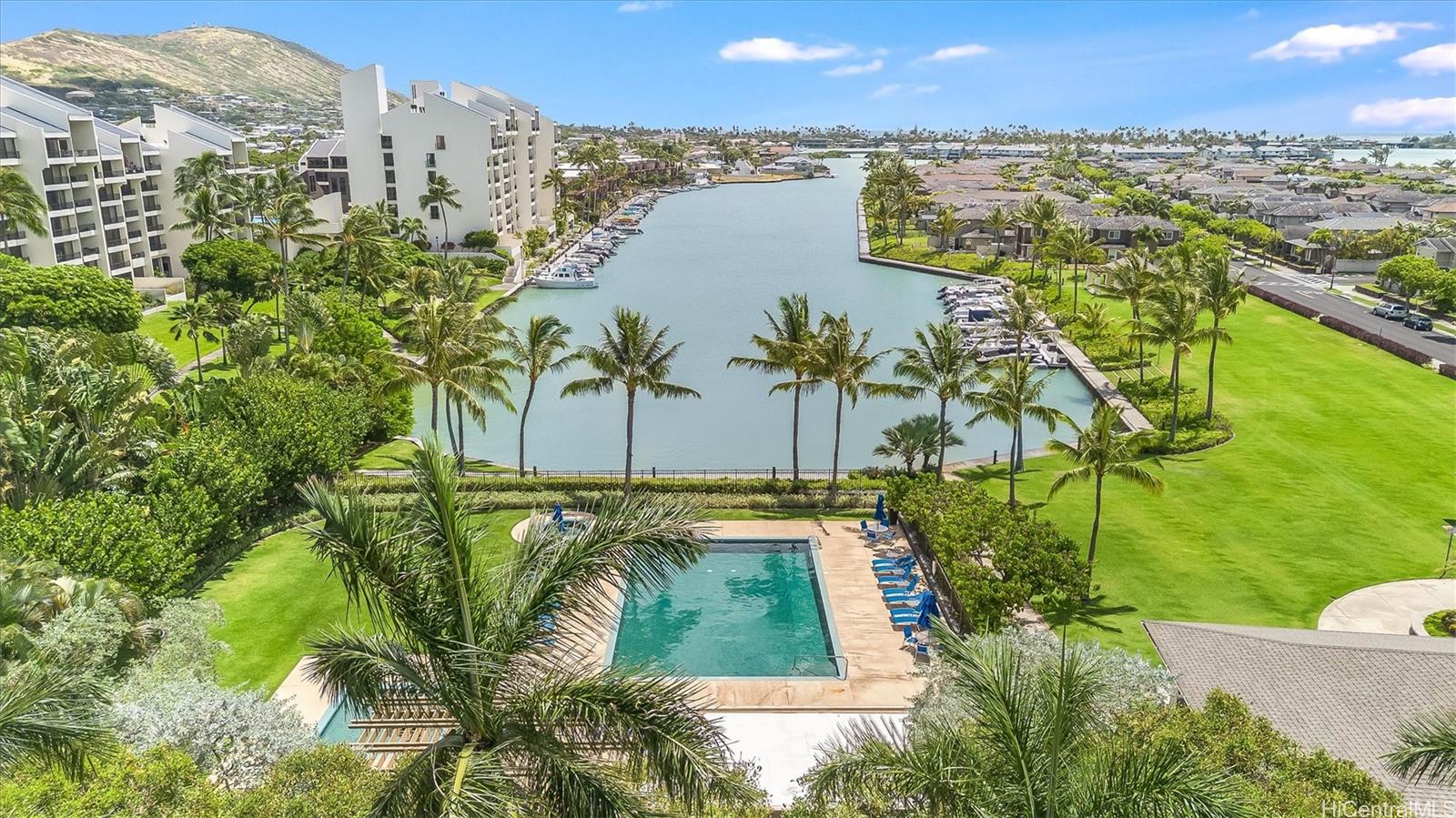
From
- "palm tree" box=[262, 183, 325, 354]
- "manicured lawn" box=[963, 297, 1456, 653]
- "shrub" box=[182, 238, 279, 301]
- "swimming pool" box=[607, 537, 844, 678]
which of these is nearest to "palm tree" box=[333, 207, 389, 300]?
"palm tree" box=[262, 183, 325, 354]

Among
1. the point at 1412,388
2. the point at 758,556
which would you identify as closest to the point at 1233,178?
the point at 1412,388

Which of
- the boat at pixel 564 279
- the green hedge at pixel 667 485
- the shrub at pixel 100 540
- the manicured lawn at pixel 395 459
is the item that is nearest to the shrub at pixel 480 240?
the boat at pixel 564 279

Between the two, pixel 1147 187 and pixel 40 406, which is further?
pixel 1147 187

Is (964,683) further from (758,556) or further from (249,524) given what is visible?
(249,524)

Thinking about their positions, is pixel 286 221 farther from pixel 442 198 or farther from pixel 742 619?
pixel 742 619

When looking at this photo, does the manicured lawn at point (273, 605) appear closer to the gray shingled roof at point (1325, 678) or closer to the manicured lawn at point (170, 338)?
the gray shingled roof at point (1325, 678)
